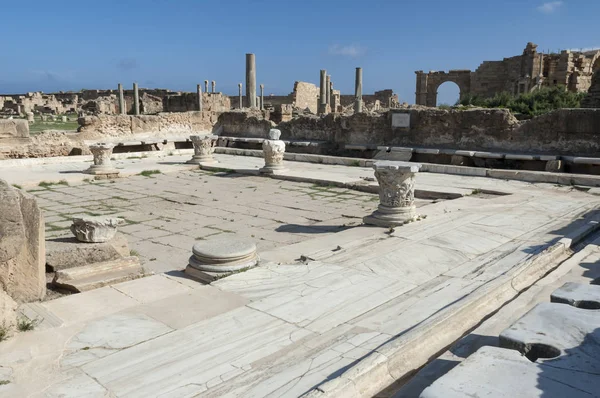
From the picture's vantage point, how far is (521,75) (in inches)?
1394

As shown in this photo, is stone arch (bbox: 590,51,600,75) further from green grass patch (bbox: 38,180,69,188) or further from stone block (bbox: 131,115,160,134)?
green grass patch (bbox: 38,180,69,188)

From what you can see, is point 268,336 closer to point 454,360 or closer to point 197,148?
point 454,360

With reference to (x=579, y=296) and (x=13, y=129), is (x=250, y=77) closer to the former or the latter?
(x=13, y=129)

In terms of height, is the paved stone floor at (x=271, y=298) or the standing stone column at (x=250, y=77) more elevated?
the standing stone column at (x=250, y=77)

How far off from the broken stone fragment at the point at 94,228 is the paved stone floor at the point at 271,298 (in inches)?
23.1

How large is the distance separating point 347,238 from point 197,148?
9.11 m

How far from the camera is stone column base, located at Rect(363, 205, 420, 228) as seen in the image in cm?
683

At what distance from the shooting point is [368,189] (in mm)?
10305

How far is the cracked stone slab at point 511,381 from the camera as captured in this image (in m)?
2.13

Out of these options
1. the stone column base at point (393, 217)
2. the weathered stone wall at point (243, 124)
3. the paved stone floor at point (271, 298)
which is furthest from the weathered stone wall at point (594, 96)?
the stone column base at point (393, 217)

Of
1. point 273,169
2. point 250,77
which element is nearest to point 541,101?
point 250,77

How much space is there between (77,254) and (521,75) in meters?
36.2

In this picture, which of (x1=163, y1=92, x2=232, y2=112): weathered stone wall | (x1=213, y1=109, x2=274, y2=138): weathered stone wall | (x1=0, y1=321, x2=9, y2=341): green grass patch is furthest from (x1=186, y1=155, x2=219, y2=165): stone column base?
(x1=163, y1=92, x2=232, y2=112): weathered stone wall

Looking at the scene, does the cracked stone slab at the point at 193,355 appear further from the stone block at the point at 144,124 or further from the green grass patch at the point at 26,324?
the stone block at the point at 144,124
